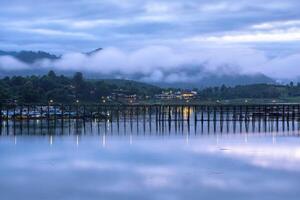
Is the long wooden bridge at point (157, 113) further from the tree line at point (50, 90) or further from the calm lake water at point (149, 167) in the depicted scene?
the calm lake water at point (149, 167)

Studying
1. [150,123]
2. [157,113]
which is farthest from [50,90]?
[150,123]

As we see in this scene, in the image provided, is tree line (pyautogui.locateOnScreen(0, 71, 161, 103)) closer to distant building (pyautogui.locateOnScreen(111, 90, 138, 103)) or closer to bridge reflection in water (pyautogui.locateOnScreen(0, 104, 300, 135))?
distant building (pyautogui.locateOnScreen(111, 90, 138, 103))

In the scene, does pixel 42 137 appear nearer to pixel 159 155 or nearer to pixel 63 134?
pixel 63 134

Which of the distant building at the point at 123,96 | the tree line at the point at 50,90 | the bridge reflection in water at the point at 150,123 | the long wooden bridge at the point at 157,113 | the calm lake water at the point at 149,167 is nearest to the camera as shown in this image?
the calm lake water at the point at 149,167

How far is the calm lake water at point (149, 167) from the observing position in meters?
25.8

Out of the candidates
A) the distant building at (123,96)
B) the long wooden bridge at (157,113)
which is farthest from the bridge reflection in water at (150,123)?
the distant building at (123,96)

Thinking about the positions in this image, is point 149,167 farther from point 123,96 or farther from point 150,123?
point 123,96

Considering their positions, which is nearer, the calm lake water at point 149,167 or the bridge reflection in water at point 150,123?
the calm lake water at point 149,167

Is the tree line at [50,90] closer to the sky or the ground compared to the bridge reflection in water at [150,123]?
closer to the sky

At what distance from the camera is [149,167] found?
34.2m

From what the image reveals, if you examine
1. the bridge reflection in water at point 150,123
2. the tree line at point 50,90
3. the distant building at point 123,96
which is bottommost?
the bridge reflection in water at point 150,123

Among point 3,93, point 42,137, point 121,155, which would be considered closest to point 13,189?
point 121,155

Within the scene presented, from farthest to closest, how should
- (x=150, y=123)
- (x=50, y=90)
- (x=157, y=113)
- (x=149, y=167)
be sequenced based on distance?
(x=50, y=90) → (x=157, y=113) → (x=150, y=123) → (x=149, y=167)

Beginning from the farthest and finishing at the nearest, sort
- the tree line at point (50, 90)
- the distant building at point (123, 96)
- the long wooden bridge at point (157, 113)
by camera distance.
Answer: the distant building at point (123, 96) < the tree line at point (50, 90) < the long wooden bridge at point (157, 113)
